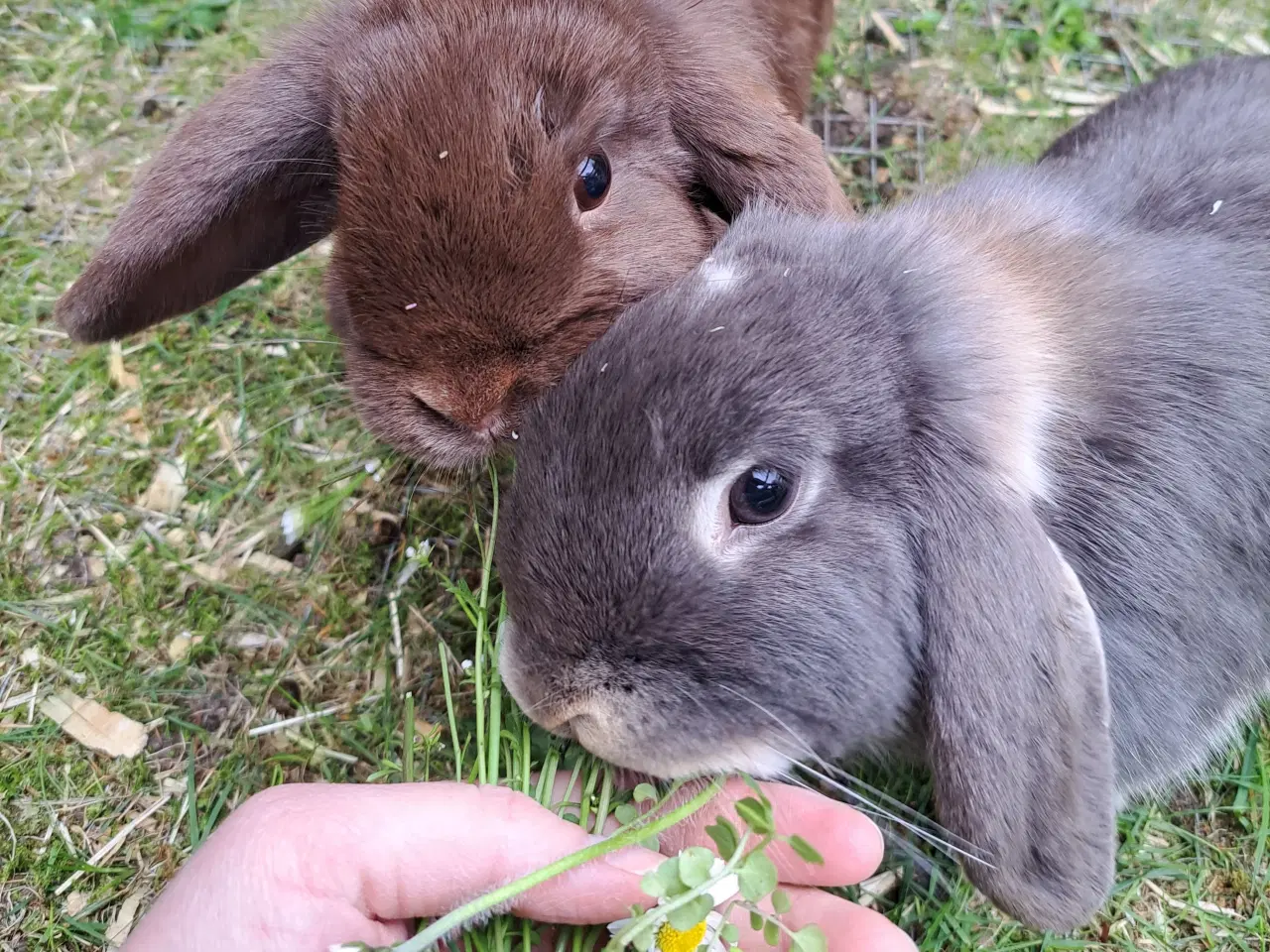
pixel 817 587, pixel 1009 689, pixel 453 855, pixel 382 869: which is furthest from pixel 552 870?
pixel 1009 689

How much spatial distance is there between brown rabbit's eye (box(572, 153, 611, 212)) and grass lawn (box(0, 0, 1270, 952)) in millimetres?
957

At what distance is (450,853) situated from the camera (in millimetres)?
1906

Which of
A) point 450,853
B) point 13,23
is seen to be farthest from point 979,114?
point 13,23

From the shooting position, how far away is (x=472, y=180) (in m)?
1.98

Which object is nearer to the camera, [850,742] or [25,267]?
[850,742]

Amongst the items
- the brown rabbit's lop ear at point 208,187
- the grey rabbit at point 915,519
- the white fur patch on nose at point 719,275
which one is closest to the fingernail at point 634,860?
the grey rabbit at point 915,519

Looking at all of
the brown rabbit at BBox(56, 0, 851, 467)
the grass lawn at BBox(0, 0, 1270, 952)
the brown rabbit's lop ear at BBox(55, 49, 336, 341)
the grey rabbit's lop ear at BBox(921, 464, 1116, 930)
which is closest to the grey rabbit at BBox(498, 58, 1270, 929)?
the grey rabbit's lop ear at BBox(921, 464, 1116, 930)

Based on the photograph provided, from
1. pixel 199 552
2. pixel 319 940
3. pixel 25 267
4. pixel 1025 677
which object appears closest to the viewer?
pixel 1025 677

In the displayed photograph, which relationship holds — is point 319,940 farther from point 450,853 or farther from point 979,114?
point 979,114

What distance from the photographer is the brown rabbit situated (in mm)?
1997

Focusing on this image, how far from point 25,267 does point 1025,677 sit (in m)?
3.44

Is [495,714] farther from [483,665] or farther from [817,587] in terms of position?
[817,587]

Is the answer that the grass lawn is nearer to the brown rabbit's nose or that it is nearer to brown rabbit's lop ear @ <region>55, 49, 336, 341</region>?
the brown rabbit's nose

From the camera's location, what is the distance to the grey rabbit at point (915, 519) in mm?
1756
